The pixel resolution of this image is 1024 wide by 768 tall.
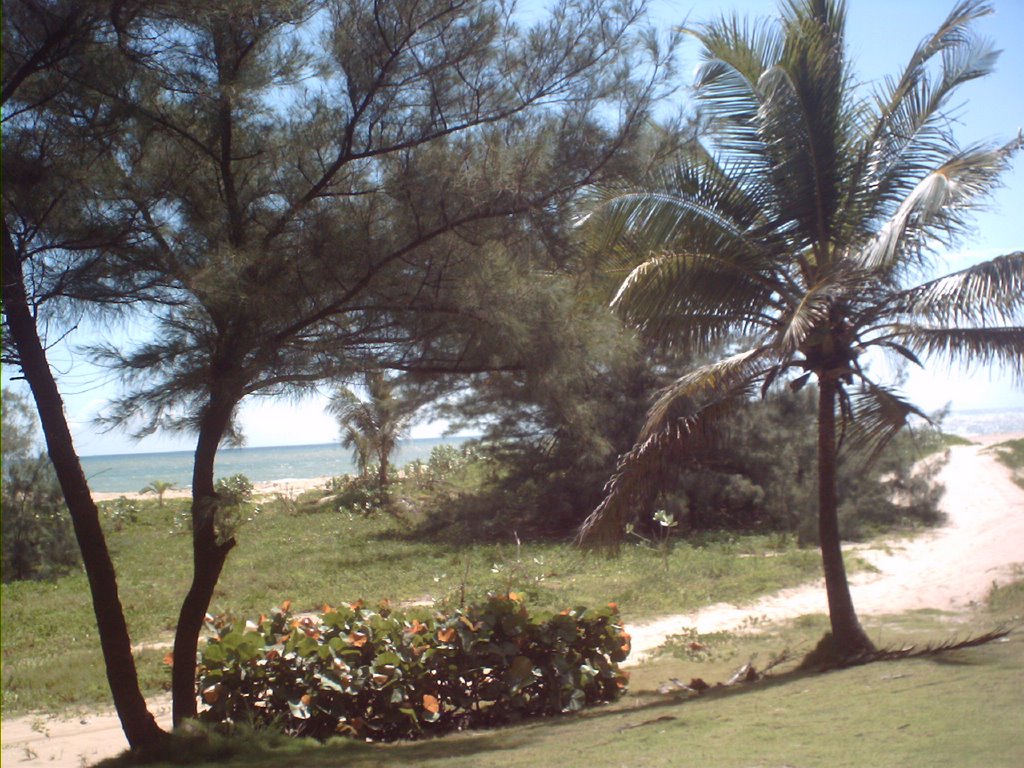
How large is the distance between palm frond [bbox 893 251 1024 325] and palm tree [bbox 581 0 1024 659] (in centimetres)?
3

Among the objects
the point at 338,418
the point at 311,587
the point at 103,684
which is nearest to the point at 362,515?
the point at 311,587

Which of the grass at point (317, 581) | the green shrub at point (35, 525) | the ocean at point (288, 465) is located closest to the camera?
the grass at point (317, 581)

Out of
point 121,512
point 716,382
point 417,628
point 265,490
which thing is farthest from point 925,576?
point 121,512

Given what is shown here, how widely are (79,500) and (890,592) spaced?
982 cm

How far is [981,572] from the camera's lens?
39.9 feet

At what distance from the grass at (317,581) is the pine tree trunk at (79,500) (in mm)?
2759

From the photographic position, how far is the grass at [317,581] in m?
9.09

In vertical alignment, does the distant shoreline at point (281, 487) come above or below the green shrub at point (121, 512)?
above

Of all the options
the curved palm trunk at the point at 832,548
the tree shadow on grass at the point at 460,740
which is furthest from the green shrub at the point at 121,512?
the curved palm trunk at the point at 832,548

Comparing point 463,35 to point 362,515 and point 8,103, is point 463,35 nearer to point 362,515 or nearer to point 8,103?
point 8,103

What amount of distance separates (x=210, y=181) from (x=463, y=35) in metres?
1.91

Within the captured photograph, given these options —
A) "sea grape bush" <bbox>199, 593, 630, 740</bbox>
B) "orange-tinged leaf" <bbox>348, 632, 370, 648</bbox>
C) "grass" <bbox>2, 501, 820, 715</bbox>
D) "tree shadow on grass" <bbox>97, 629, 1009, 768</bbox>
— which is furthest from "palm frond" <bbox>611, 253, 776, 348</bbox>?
"orange-tinged leaf" <bbox>348, 632, 370, 648</bbox>

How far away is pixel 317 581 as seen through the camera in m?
12.5

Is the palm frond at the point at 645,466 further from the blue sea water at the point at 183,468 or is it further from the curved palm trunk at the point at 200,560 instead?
the blue sea water at the point at 183,468
